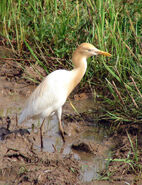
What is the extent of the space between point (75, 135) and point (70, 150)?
0.35 meters

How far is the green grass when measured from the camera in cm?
499

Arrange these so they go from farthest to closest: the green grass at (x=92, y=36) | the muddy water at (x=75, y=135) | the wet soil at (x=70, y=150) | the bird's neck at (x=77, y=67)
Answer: the green grass at (x=92, y=36) < the bird's neck at (x=77, y=67) < the muddy water at (x=75, y=135) < the wet soil at (x=70, y=150)

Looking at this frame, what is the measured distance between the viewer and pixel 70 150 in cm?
470

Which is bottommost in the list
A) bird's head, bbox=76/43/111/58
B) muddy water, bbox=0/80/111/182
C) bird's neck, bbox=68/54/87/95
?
muddy water, bbox=0/80/111/182

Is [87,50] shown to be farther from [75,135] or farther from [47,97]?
[75,135]

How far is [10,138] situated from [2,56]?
2.51 meters

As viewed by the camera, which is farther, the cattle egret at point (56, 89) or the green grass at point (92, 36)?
the green grass at point (92, 36)

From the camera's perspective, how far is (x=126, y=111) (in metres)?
4.78

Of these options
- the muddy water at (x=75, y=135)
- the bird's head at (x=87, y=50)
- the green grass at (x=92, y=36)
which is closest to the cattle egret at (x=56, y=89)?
the bird's head at (x=87, y=50)

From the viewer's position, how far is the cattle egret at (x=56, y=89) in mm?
4664

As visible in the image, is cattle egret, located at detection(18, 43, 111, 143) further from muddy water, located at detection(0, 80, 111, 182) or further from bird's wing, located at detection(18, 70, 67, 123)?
muddy water, located at detection(0, 80, 111, 182)

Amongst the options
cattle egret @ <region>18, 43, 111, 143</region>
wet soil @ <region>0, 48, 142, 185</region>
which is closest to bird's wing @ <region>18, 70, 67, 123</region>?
cattle egret @ <region>18, 43, 111, 143</region>

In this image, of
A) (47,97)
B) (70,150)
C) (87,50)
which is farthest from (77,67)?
(70,150)

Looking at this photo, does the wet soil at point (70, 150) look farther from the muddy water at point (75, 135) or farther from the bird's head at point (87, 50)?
the bird's head at point (87, 50)
